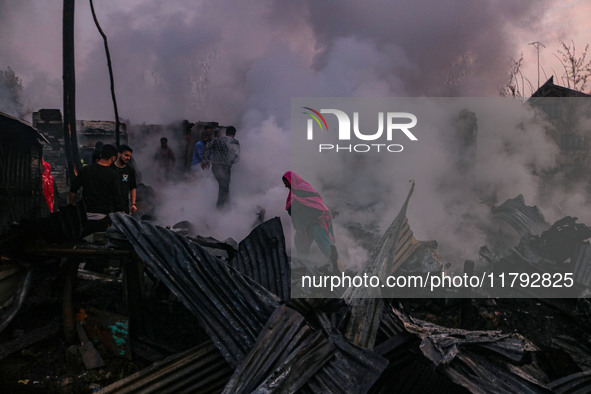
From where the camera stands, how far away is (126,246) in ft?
7.98

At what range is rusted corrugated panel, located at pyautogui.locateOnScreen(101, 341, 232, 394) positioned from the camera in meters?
2.04

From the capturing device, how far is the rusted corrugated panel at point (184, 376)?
204cm

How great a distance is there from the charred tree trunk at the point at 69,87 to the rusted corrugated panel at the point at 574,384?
7.07 metres

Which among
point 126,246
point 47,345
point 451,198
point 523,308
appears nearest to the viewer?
point 126,246

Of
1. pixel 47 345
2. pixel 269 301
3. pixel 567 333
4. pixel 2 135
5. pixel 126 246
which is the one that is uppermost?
pixel 2 135

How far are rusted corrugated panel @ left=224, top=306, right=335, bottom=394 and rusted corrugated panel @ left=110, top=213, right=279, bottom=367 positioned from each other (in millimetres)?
122

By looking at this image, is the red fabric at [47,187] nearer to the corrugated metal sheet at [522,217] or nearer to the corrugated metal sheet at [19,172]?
the corrugated metal sheet at [19,172]

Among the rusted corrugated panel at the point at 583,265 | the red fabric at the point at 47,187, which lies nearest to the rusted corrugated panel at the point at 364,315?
the rusted corrugated panel at the point at 583,265

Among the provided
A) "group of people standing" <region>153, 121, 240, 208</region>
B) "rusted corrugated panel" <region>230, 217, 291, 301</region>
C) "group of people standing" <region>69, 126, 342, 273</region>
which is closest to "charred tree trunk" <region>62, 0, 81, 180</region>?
"group of people standing" <region>69, 126, 342, 273</region>

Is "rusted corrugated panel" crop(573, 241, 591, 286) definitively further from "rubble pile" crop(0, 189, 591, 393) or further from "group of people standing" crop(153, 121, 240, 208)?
"group of people standing" crop(153, 121, 240, 208)

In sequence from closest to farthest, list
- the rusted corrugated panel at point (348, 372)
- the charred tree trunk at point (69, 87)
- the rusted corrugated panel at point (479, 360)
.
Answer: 1. the rusted corrugated panel at point (348, 372)
2. the rusted corrugated panel at point (479, 360)
3. the charred tree trunk at point (69, 87)

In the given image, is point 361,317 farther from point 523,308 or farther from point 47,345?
point 523,308

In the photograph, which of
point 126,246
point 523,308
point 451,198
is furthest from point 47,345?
point 451,198

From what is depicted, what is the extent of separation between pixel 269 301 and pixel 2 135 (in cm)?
617
